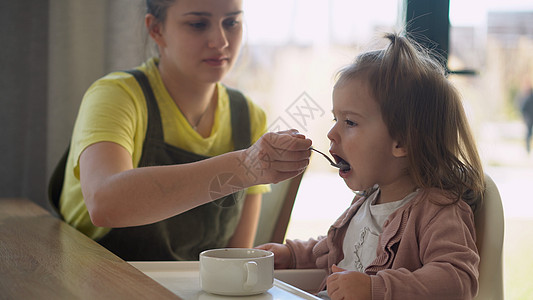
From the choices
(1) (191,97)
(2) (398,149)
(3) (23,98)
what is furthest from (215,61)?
(3) (23,98)

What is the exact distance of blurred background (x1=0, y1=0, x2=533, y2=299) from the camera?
66.9 inches

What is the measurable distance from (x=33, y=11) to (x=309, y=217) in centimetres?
121

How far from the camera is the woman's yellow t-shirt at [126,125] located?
125 centimetres

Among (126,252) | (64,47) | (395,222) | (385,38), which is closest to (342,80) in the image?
(385,38)

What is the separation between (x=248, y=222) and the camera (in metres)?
1.53

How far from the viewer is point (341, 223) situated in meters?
1.10

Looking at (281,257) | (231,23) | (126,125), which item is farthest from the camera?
(231,23)

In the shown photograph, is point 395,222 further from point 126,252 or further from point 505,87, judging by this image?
point 505,87

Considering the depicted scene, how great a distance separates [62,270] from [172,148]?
66 centimetres

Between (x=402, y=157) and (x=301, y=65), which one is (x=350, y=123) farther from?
(x=301, y=65)

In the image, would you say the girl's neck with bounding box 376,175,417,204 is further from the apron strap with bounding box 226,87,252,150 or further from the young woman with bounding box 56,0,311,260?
the apron strap with bounding box 226,87,252,150

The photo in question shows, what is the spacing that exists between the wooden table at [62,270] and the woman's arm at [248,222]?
0.52 meters

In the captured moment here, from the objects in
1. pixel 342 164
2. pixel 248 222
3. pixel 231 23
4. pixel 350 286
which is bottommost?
pixel 248 222

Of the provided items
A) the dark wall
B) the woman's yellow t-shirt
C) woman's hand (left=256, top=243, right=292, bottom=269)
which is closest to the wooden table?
the woman's yellow t-shirt
